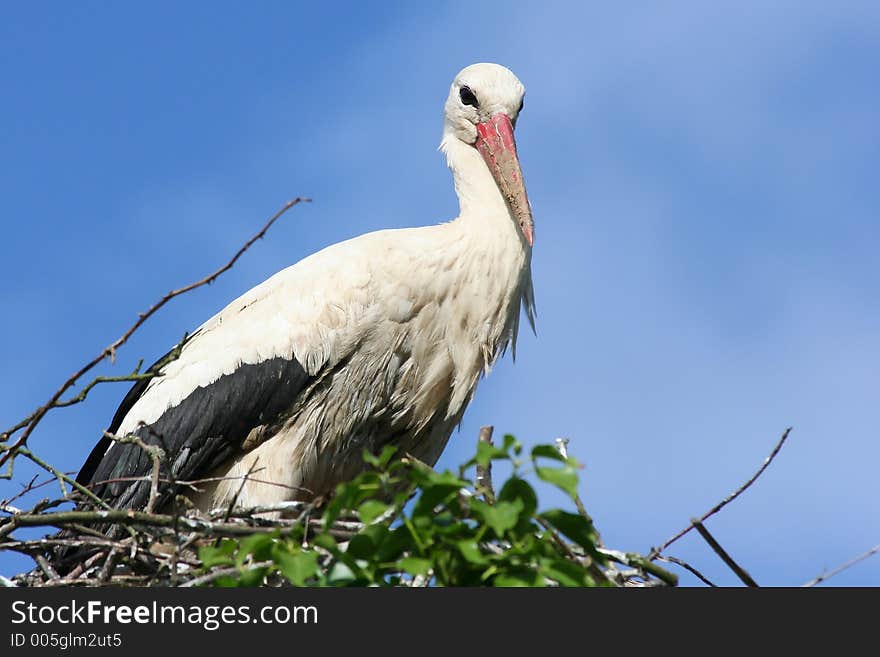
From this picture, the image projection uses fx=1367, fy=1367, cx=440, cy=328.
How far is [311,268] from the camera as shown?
239 inches

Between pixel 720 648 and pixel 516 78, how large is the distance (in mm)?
3718

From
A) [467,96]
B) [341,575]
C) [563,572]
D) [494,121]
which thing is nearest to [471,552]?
[563,572]

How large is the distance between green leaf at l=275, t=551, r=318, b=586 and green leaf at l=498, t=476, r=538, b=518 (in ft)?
1.55

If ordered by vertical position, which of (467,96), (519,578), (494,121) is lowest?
(519,578)

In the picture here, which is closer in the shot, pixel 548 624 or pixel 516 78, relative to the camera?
pixel 548 624

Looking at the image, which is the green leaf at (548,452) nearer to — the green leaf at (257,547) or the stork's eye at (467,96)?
the green leaf at (257,547)

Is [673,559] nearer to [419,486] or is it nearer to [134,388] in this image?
[419,486]

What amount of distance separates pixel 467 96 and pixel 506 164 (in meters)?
0.48

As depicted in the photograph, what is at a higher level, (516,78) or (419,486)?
(516,78)

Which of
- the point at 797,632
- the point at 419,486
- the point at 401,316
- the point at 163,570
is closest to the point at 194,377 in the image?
the point at 401,316

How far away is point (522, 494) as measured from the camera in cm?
315

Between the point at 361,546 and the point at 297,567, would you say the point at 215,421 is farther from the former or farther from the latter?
the point at 297,567

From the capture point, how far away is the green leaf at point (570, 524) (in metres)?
Result: 3.26

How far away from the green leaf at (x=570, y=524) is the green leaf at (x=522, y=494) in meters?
0.10
